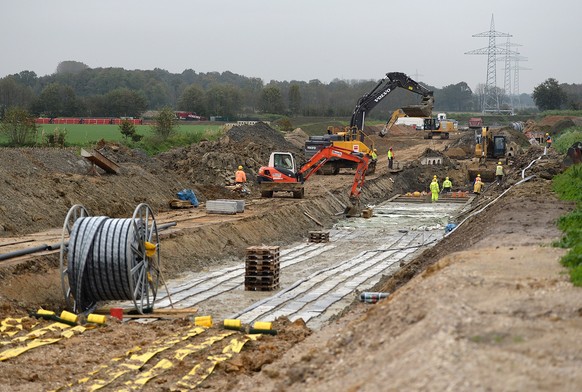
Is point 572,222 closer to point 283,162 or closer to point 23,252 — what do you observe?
point 23,252

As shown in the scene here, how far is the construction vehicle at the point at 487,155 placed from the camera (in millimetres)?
49969

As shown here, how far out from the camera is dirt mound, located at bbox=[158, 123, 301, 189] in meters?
39.9

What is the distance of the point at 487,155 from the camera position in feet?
183

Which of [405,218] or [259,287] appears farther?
[405,218]

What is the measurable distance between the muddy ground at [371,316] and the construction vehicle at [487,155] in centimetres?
1926

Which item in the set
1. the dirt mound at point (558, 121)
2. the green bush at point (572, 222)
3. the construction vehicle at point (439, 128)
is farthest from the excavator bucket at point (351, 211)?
the dirt mound at point (558, 121)

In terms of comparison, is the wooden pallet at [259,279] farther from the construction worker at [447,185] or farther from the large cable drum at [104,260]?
the construction worker at [447,185]

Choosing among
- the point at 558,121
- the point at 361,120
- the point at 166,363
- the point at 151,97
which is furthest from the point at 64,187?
the point at 151,97

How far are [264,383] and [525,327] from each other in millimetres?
3513

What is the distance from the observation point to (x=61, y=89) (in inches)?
3415

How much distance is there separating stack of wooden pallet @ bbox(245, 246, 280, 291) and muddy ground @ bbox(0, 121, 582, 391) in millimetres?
2868

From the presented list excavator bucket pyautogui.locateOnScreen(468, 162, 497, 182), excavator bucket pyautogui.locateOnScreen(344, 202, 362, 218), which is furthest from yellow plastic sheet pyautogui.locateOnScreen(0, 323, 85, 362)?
excavator bucket pyautogui.locateOnScreen(468, 162, 497, 182)

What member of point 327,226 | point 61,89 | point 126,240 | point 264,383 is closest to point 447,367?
point 264,383

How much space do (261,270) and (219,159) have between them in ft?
70.5
